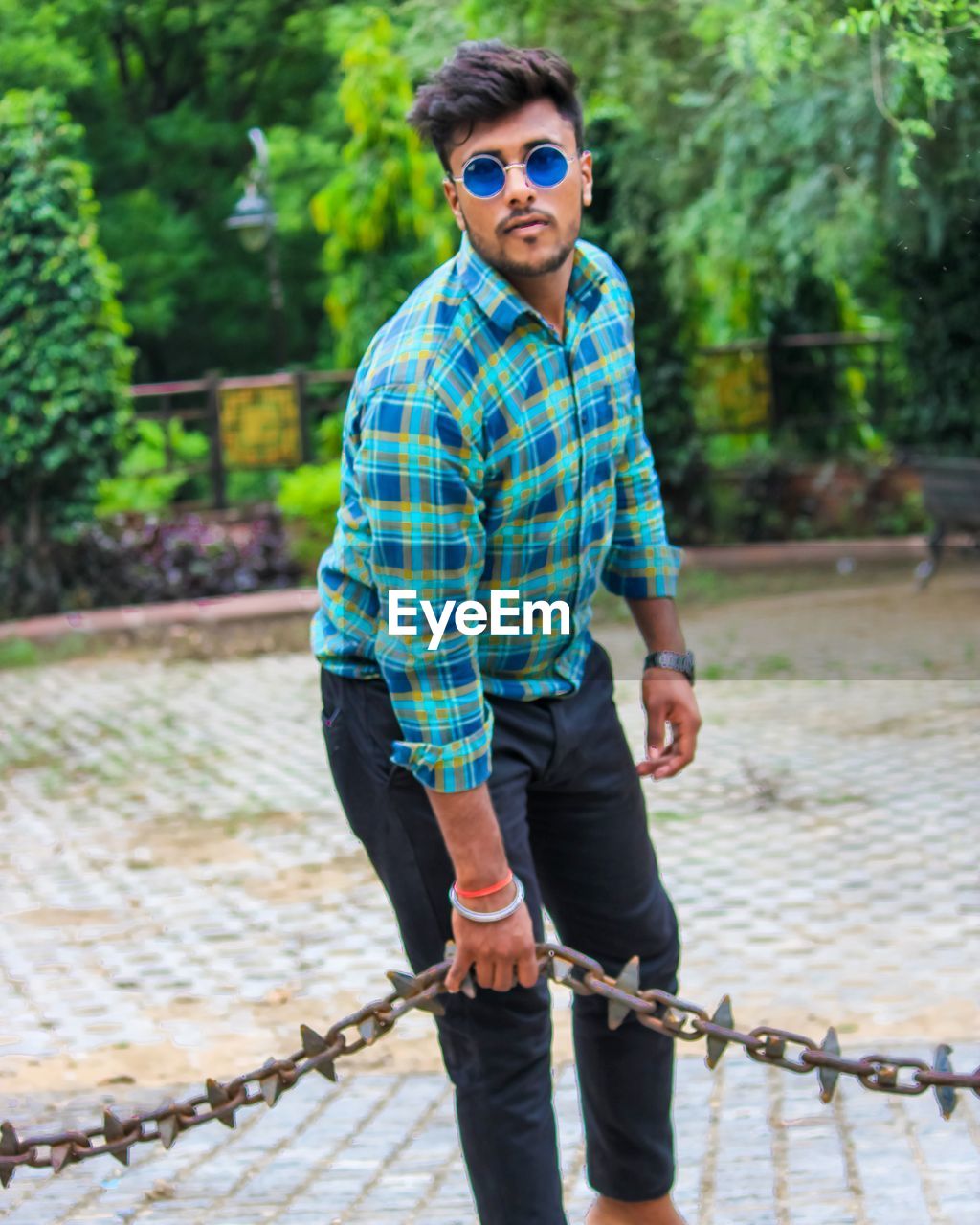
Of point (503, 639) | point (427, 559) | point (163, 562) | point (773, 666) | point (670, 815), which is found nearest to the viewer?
point (427, 559)

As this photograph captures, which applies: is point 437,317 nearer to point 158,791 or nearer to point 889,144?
point 158,791

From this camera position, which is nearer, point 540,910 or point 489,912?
point 489,912

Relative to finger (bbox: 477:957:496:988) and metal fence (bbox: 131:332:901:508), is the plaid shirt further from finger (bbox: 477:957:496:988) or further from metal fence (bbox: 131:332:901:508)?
metal fence (bbox: 131:332:901:508)

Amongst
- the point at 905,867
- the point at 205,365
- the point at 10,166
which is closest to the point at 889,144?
the point at 905,867

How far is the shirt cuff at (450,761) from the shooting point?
98.9 inches

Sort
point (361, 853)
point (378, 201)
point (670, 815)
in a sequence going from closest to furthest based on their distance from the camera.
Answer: point (361, 853) → point (670, 815) → point (378, 201)

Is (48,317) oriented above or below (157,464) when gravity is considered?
above

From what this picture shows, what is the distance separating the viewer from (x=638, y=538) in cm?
Answer: 304

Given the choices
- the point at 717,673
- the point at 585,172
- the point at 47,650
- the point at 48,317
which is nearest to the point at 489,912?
the point at 585,172

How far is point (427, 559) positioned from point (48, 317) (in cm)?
1150

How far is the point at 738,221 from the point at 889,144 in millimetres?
2166

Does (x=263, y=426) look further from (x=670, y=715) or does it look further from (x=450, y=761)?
(x=450, y=761)

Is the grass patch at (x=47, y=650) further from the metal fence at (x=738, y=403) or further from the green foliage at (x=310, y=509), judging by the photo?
the metal fence at (x=738, y=403)

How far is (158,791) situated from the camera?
25.5 feet
